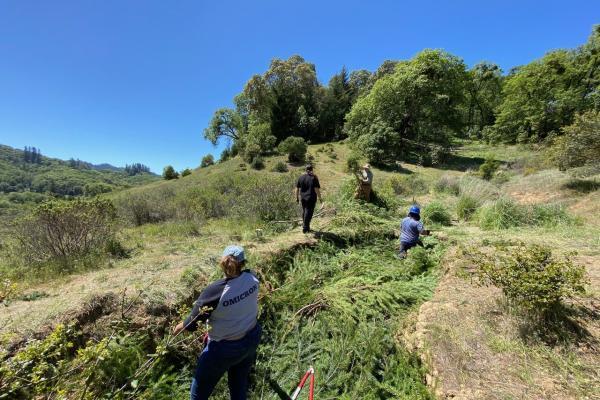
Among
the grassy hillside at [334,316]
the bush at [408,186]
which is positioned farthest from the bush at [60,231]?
the bush at [408,186]

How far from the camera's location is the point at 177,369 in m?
3.73

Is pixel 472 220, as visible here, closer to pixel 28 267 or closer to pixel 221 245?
pixel 221 245

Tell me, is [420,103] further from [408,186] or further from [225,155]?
[225,155]

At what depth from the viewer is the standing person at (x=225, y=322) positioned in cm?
265

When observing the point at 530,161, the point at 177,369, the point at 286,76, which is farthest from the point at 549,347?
the point at 286,76

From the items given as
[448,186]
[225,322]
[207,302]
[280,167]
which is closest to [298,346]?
[225,322]

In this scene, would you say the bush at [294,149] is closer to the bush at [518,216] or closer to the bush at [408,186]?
the bush at [408,186]

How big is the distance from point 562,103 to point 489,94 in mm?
16477

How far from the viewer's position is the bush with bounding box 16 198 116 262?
19.8 ft

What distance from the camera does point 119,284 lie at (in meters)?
4.60

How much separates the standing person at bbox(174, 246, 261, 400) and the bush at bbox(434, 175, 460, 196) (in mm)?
12118

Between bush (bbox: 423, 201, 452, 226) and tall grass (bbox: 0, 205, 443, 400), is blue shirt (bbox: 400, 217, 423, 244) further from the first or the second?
bush (bbox: 423, 201, 452, 226)

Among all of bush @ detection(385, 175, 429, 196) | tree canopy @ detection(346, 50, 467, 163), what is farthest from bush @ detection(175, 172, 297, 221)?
tree canopy @ detection(346, 50, 467, 163)

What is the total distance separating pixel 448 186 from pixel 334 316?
36.4 ft
